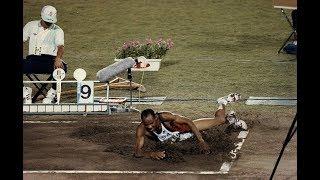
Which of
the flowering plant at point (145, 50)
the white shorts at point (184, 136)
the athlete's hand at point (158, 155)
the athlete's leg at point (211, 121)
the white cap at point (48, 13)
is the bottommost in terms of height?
the athlete's hand at point (158, 155)

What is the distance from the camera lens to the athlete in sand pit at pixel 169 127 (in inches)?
443

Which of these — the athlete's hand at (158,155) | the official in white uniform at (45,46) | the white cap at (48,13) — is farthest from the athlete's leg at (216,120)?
the white cap at (48,13)

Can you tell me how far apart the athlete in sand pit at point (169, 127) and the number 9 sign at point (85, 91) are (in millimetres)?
1781

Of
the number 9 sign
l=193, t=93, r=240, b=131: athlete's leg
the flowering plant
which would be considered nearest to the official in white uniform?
the number 9 sign

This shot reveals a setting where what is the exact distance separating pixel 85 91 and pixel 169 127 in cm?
214

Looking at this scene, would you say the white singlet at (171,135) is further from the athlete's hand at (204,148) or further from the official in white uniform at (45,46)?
the official in white uniform at (45,46)

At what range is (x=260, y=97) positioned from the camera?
48.2 feet

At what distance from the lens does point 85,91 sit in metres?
13.4

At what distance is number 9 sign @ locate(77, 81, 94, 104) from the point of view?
43.9 feet

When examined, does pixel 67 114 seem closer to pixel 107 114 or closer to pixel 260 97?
pixel 107 114

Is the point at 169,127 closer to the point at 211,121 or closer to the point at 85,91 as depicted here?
the point at 211,121

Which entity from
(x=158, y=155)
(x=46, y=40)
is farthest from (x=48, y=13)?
(x=158, y=155)
